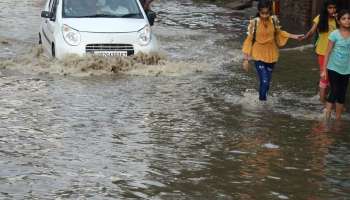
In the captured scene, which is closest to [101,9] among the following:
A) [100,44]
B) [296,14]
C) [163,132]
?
[100,44]

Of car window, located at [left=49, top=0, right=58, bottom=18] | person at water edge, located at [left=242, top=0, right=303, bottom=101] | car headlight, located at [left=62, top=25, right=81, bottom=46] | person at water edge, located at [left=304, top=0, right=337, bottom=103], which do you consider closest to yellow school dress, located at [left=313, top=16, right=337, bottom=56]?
person at water edge, located at [left=304, top=0, right=337, bottom=103]

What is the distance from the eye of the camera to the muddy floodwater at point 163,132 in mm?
6926

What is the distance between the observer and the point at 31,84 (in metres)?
12.6

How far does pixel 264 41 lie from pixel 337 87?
150 cm

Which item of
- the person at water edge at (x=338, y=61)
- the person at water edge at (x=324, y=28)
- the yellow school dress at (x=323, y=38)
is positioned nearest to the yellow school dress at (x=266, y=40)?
the person at water edge at (x=324, y=28)

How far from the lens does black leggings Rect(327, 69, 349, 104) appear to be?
32.6 ft

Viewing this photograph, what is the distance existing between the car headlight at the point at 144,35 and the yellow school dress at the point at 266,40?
352 cm

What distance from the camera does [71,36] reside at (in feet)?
45.8

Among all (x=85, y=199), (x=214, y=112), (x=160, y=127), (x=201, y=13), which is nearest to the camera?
(x=85, y=199)

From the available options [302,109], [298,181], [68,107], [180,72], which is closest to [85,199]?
[298,181]

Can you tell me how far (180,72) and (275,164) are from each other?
6.60m

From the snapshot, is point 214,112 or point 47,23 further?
point 47,23

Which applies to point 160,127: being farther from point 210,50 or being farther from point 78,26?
point 210,50

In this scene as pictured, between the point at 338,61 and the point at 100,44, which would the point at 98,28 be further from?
the point at 338,61
